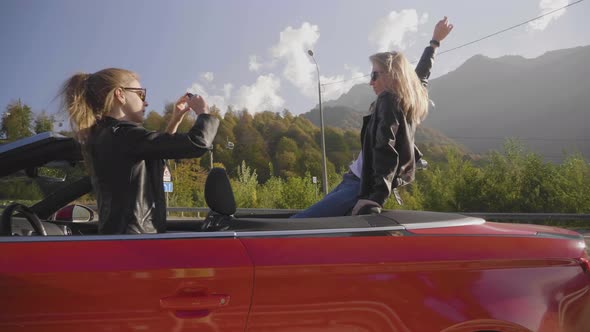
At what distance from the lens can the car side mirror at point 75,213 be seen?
2914mm

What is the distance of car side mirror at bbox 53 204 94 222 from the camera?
2914 mm

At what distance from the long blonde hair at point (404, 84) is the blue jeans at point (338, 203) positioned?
0.52 metres

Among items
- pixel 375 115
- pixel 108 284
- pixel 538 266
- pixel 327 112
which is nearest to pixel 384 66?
pixel 375 115

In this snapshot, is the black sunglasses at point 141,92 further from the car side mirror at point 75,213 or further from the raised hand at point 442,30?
the raised hand at point 442,30

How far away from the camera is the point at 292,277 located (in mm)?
1398

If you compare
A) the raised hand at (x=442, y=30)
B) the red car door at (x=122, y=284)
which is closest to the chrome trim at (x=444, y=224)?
the red car door at (x=122, y=284)

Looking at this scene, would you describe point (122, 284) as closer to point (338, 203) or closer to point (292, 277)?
point (292, 277)

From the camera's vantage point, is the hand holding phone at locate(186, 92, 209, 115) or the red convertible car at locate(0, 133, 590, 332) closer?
the red convertible car at locate(0, 133, 590, 332)

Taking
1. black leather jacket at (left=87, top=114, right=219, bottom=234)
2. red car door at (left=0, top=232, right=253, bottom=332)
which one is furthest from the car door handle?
black leather jacket at (left=87, top=114, right=219, bottom=234)

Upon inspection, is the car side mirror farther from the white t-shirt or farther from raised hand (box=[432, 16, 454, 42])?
raised hand (box=[432, 16, 454, 42])

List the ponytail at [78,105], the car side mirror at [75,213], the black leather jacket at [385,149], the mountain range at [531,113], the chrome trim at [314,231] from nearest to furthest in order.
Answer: the chrome trim at [314,231]
the ponytail at [78,105]
the black leather jacket at [385,149]
the car side mirror at [75,213]
the mountain range at [531,113]

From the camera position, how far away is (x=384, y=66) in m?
2.72

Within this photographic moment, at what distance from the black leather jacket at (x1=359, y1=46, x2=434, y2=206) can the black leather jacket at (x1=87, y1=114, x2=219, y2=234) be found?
0.95m

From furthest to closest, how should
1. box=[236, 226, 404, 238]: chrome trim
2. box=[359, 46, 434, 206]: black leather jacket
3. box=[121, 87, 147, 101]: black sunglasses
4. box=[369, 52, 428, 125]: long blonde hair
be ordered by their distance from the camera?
box=[369, 52, 428, 125]: long blonde hair
box=[359, 46, 434, 206]: black leather jacket
box=[121, 87, 147, 101]: black sunglasses
box=[236, 226, 404, 238]: chrome trim
